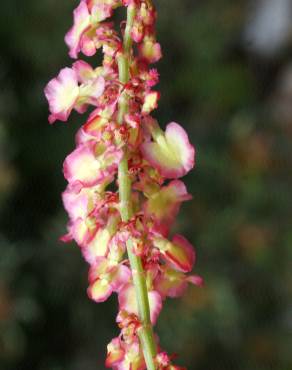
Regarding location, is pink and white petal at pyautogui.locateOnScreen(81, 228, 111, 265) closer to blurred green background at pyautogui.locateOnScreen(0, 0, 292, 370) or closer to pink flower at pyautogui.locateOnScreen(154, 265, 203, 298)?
pink flower at pyautogui.locateOnScreen(154, 265, 203, 298)

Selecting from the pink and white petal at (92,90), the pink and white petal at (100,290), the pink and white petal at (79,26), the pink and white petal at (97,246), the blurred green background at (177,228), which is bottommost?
the pink and white petal at (100,290)

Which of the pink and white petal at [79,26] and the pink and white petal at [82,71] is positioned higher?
the pink and white petal at [79,26]

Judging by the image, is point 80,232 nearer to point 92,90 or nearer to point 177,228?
point 92,90

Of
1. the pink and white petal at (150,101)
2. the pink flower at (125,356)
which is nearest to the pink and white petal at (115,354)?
the pink flower at (125,356)

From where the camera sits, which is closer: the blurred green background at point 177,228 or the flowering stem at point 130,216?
the flowering stem at point 130,216

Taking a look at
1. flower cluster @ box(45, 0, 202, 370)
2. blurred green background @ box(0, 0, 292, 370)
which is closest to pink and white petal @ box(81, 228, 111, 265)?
flower cluster @ box(45, 0, 202, 370)

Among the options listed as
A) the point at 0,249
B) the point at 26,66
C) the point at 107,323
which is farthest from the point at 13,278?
the point at 26,66

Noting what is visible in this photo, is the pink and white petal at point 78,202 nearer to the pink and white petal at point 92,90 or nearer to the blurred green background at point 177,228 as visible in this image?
the pink and white petal at point 92,90
